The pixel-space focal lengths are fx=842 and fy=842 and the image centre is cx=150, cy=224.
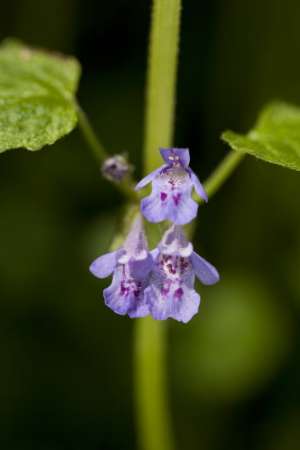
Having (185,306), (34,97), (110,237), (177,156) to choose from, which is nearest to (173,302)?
(185,306)

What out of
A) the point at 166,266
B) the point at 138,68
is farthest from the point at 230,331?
the point at 166,266

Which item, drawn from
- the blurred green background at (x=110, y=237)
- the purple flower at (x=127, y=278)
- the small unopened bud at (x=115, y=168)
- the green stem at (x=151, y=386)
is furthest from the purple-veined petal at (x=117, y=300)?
the blurred green background at (x=110, y=237)

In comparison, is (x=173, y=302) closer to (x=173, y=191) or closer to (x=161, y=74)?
(x=173, y=191)

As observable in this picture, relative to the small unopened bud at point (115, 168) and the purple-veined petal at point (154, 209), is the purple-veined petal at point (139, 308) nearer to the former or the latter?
the purple-veined petal at point (154, 209)

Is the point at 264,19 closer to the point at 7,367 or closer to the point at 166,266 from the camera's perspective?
the point at 7,367

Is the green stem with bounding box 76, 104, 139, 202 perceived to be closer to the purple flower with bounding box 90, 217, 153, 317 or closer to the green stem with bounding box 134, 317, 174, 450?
the purple flower with bounding box 90, 217, 153, 317

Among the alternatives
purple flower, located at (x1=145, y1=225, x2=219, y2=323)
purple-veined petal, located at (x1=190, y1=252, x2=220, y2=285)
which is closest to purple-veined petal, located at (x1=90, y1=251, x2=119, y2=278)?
purple flower, located at (x1=145, y1=225, x2=219, y2=323)
